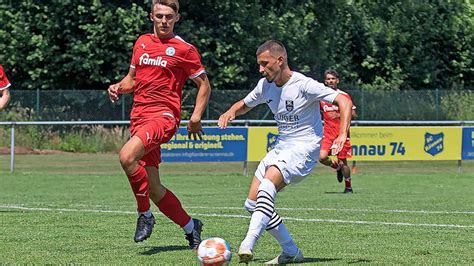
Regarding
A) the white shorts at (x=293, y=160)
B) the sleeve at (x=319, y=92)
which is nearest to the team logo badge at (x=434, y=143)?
the white shorts at (x=293, y=160)

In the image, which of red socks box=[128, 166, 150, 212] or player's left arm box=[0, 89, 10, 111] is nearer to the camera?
red socks box=[128, 166, 150, 212]

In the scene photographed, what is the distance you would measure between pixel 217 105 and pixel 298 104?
2547 cm

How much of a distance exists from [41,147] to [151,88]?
21695 millimetres

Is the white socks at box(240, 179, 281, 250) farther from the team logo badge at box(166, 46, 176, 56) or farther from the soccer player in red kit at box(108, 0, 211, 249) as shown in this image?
the team logo badge at box(166, 46, 176, 56)

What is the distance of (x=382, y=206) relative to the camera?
1491 centimetres

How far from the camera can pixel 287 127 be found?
865 centimetres

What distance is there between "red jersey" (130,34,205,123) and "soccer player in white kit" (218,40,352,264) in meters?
0.69

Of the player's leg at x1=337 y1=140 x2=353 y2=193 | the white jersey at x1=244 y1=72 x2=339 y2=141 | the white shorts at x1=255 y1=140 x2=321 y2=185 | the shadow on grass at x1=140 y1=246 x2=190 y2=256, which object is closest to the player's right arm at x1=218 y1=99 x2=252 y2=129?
the white jersey at x1=244 y1=72 x2=339 y2=141

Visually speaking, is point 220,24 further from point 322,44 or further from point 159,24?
point 159,24

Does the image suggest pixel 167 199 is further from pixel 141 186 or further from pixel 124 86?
pixel 124 86

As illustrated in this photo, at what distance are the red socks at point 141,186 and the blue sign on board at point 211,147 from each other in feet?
46.7

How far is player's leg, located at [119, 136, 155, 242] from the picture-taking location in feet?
28.8

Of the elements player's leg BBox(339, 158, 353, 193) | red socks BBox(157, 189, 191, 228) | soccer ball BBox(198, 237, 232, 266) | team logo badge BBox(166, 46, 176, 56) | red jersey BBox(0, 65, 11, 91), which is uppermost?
team logo badge BBox(166, 46, 176, 56)

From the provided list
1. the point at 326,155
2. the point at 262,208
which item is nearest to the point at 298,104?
the point at 262,208
